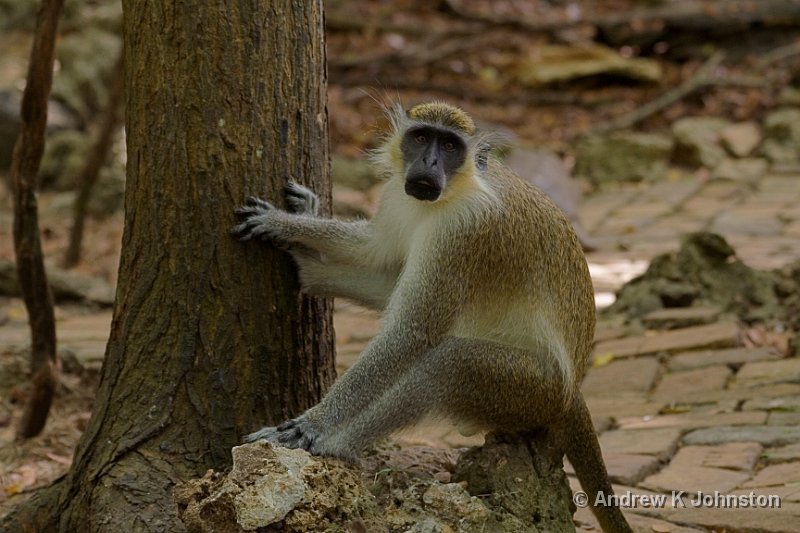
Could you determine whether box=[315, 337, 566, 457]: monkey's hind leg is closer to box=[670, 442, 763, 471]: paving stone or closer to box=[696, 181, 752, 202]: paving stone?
box=[670, 442, 763, 471]: paving stone

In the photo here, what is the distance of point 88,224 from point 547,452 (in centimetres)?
889

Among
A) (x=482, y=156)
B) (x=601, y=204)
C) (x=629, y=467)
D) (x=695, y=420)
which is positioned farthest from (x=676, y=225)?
(x=482, y=156)

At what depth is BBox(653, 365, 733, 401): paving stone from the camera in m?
6.39

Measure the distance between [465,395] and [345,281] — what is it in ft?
3.13

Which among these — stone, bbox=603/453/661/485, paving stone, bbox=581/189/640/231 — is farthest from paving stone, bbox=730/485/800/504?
paving stone, bbox=581/189/640/231

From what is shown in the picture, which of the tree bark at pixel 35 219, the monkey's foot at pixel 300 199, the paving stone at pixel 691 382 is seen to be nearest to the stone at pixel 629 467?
the paving stone at pixel 691 382

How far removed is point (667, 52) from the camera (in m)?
17.4

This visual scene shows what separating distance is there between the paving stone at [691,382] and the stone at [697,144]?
749 centimetres

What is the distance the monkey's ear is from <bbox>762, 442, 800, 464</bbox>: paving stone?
6.50 ft

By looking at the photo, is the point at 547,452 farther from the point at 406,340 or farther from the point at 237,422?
the point at 237,422

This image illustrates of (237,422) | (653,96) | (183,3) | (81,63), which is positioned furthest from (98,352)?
(653,96)

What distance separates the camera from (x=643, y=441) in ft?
18.5

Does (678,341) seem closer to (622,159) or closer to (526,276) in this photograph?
(526,276)

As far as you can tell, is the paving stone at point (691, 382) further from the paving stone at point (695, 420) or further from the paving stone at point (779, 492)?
the paving stone at point (779, 492)
